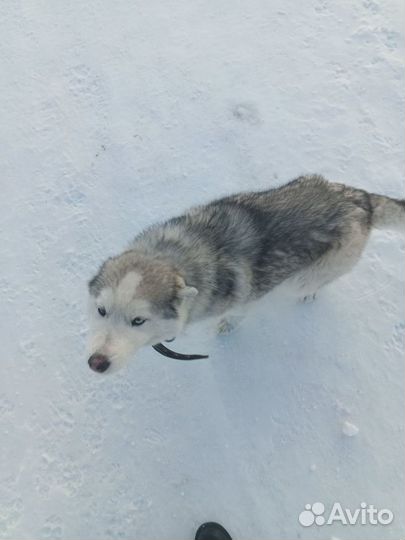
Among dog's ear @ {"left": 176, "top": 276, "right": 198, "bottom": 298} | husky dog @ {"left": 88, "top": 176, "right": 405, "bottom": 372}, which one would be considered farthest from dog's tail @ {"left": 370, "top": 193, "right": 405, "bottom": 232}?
dog's ear @ {"left": 176, "top": 276, "right": 198, "bottom": 298}

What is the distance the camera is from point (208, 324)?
449 cm

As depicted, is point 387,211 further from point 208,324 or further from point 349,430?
point 349,430

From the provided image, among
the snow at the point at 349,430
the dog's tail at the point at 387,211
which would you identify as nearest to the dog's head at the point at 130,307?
the dog's tail at the point at 387,211

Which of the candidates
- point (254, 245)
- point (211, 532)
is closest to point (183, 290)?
point (254, 245)

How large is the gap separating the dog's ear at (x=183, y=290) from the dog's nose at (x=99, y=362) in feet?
2.09

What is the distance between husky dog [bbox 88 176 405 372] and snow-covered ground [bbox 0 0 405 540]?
36.1 inches

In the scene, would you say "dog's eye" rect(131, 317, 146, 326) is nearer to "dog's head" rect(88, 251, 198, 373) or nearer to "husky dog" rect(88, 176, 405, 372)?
"dog's head" rect(88, 251, 198, 373)

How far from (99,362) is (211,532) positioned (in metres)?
1.99

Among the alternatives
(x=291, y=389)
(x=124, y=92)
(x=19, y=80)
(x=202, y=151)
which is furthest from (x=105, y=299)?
(x=19, y=80)

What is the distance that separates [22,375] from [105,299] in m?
1.88

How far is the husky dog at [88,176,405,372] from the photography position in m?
3.52

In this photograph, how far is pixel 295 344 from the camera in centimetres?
479

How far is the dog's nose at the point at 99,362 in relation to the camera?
10.1ft

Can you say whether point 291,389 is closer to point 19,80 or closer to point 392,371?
point 392,371
